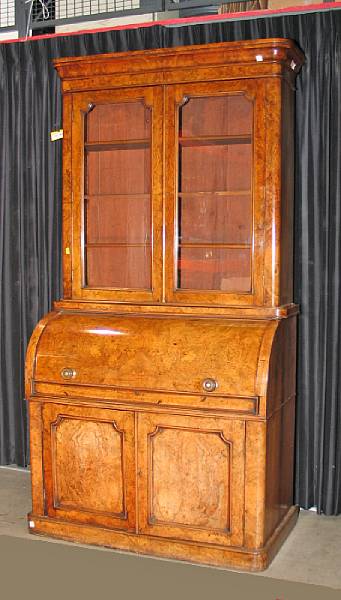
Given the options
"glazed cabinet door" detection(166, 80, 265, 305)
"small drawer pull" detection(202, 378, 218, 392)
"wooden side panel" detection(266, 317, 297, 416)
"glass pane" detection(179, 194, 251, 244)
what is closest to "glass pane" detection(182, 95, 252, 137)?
"glazed cabinet door" detection(166, 80, 265, 305)

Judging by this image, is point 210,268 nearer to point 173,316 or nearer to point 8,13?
point 173,316

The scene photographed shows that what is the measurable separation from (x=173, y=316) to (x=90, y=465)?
75cm

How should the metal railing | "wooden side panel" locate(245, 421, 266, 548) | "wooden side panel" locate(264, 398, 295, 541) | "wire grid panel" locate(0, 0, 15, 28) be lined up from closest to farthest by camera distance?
"wooden side panel" locate(245, 421, 266, 548) < "wooden side panel" locate(264, 398, 295, 541) < the metal railing < "wire grid panel" locate(0, 0, 15, 28)

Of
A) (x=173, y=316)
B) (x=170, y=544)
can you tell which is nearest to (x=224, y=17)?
(x=173, y=316)

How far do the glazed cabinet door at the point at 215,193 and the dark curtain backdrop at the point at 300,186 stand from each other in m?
0.50

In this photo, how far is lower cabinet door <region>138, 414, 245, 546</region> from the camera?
2922 mm

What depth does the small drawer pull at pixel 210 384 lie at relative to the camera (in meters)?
2.90

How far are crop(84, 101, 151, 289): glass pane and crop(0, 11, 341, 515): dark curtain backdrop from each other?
671 millimetres

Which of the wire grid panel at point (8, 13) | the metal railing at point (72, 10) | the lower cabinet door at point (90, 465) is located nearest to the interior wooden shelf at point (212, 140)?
the metal railing at point (72, 10)

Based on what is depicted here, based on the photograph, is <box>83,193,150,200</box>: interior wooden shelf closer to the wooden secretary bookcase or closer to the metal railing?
the wooden secretary bookcase

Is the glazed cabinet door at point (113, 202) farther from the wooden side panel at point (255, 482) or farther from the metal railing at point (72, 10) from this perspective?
the metal railing at point (72, 10)

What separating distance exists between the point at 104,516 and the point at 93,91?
1901mm

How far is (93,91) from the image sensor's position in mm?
3281

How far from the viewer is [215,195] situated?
3176mm
